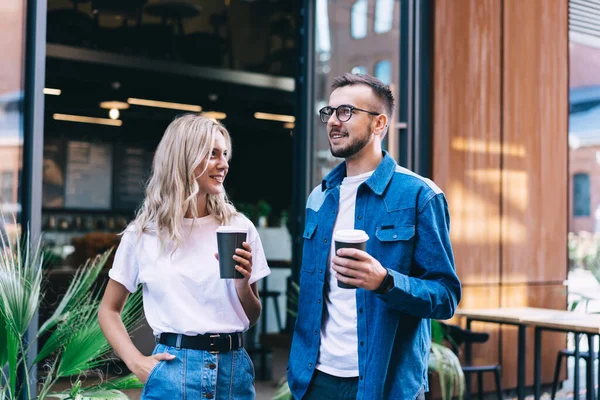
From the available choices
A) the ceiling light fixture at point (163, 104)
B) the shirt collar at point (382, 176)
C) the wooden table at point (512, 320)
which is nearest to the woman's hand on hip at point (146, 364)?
the shirt collar at point (382, 176)

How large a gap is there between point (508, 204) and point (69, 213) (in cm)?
622

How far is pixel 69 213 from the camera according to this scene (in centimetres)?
1024

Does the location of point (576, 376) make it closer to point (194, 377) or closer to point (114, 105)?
point (194, 377)

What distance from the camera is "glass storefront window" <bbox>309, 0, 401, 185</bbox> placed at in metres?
5.64

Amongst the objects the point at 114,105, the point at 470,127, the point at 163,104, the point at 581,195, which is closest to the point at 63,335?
the point at 470,127

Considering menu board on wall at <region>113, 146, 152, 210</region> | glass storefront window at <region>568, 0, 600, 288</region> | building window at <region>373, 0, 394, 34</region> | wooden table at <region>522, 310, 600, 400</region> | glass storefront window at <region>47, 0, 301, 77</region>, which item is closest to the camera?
wooden table at <region>522, 310, 600, 400</region>

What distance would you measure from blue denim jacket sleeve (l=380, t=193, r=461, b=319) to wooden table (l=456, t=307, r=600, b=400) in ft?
8.70

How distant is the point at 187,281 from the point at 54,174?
8.67 m

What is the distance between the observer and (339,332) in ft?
6.95

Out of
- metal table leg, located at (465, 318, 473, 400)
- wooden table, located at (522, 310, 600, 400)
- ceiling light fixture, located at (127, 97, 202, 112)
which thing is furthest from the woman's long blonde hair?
ceiling light fixture, located at (127, 97, 202, 112)

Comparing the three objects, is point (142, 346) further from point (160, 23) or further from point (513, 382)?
point (160, 23)

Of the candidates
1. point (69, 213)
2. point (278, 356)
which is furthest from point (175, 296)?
point (69, 213)

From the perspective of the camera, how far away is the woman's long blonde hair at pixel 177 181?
84.6 inches

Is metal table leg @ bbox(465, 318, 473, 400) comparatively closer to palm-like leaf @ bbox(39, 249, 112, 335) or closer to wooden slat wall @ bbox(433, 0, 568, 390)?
wooden slat wall @ bbox(433, 0, 568, 390)
